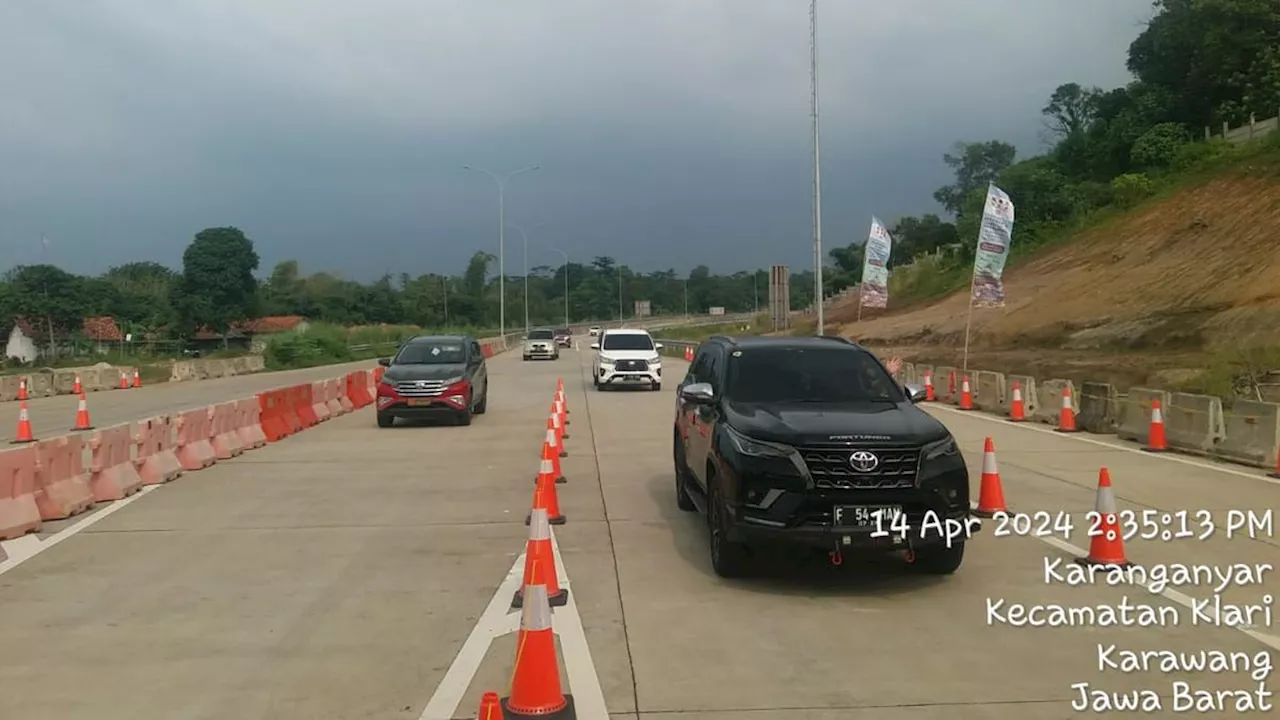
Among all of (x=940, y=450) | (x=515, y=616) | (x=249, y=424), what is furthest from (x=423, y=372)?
(x=940, y=450)

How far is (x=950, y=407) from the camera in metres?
23.7

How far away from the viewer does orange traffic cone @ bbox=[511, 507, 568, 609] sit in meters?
5.43

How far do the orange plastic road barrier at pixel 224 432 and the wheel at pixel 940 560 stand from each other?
36.4 ft

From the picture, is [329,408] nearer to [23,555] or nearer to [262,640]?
[23,555]

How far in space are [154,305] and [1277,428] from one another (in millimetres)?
73579

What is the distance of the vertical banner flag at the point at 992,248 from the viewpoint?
2544cm

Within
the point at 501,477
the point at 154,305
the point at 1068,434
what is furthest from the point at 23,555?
the point at 154,305

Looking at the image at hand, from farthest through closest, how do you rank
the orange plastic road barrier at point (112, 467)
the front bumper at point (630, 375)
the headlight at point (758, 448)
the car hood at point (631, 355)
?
the car hood at point (631, 355) → the front bumper at point (630, 375) → the orange plastic road barrier at point (112, 467) → the headlight at point (758, 448)

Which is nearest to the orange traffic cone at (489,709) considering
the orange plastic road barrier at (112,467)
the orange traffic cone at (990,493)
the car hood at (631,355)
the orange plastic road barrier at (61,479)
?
the orange traffic cone at (990,493)

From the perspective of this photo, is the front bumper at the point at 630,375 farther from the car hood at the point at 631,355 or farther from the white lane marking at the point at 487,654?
the white lane marking at the point at 487,654

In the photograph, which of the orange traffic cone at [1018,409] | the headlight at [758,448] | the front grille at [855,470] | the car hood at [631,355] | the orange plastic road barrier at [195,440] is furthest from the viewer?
the car hood at [631,355]

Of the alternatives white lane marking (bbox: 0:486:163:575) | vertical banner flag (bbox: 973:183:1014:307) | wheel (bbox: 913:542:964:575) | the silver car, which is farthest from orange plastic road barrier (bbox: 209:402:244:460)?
the silver car

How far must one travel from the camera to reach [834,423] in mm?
7730

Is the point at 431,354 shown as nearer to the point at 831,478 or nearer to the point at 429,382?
the point at 429,382
